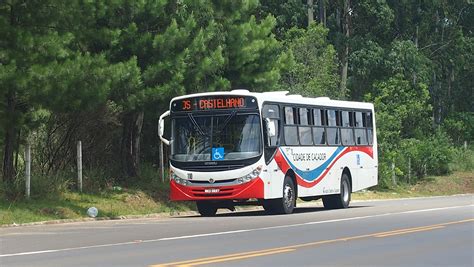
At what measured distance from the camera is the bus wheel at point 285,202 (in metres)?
27.6

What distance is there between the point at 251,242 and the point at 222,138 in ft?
29.4

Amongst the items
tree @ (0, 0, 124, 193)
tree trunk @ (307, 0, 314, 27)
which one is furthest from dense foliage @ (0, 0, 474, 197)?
tree trunk @ (307, 0, 314, 27)

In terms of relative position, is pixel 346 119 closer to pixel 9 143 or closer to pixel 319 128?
pixel 319 128

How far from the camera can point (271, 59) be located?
35.0 metres

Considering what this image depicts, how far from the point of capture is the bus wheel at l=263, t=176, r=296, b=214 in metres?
27.6

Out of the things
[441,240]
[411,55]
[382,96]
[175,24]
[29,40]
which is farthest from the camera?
[411,55]

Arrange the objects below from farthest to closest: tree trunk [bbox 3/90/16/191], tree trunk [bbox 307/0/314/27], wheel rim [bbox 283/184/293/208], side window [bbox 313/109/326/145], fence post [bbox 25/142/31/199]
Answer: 1. tree trunk [bbox 307/0/314/27]
2. side window [bbox 313/109/326/145]
3. wheel rim [bbox 283/184/293/208]
4. fence post [bbox 25/142/31/199]
5. tree trunk [bbox 3/90/16/191]

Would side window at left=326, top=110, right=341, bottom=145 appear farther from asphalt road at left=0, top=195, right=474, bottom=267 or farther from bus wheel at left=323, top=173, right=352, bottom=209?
asphalt road at left=0, top=195, right=474, bottom=267

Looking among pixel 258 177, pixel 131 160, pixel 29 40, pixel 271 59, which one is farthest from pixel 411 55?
pixel 29 40

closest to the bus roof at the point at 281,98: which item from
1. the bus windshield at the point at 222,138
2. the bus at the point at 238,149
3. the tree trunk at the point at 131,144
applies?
the bus at the point at 238,149

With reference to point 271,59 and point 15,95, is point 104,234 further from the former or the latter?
point 271,59

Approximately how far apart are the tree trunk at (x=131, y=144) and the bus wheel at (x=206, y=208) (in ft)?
13.3

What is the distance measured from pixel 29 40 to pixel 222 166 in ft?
19.2

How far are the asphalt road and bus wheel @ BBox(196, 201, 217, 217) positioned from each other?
2461mm
